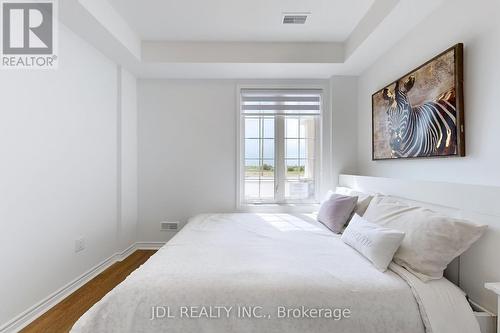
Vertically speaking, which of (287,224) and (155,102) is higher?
(155,102)

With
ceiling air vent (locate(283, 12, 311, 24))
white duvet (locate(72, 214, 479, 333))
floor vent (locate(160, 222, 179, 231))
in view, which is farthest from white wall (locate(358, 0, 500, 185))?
floor vent (locate(160, 222, 179, 231))

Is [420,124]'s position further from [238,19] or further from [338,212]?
[238,19]

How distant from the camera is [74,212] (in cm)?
240

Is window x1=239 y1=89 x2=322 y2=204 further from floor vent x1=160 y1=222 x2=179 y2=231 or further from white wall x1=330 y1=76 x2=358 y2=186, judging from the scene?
floor vent x1=160 y1=222 x2=179 y2=231

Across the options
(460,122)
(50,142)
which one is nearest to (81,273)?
(50,142)

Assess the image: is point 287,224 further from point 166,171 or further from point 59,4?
point 59,4

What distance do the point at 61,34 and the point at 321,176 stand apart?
320 cm

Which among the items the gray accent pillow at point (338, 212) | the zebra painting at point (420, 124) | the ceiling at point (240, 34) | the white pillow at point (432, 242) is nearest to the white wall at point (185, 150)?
the ceiling at point (240, 34)

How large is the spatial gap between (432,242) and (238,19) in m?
2.43

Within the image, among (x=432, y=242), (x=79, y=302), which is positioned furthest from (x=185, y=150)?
(x=432, y=242)

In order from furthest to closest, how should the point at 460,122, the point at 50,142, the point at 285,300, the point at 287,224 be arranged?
Result: the point at 287,224 → the point at 50,142 → the point at 460,122 → the point at 285,300

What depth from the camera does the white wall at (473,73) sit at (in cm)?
148

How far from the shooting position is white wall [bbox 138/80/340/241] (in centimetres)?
352

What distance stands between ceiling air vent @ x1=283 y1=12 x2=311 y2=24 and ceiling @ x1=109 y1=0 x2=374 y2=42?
5 centimetres
